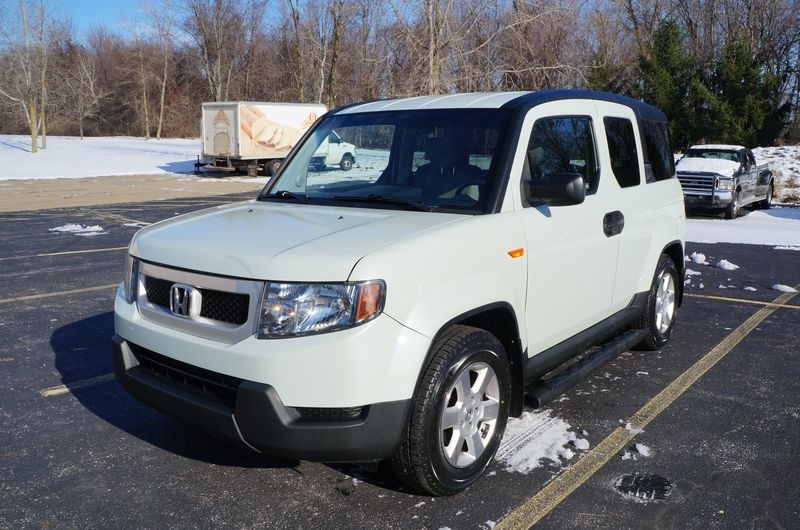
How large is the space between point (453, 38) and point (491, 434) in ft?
57.3

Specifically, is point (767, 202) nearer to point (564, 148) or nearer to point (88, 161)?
point (564, 148)

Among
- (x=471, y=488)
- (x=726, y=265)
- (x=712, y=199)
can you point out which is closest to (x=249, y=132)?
(x=712, y=199)

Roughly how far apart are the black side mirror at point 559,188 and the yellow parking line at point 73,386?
131 inches

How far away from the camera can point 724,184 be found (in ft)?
53.2

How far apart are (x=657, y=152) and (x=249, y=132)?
25280 mm

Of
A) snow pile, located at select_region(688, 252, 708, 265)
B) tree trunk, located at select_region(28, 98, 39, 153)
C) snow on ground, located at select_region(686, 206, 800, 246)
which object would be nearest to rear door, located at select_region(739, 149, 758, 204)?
snow on ground, located at select_region(686, 206, 800, 246)

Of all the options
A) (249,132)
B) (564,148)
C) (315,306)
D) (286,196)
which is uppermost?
(249,132)

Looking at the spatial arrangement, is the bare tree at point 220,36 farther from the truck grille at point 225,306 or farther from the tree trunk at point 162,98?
the truck grille at point 225,306

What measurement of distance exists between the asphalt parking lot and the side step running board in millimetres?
305

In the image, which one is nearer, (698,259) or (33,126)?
(698,259)

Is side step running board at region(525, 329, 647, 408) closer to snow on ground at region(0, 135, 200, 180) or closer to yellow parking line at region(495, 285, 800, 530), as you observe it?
yellow parking line at region(495, 285, 800, 530)

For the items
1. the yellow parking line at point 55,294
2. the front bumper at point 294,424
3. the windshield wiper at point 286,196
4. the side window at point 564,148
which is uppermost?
the side window at point 564,148

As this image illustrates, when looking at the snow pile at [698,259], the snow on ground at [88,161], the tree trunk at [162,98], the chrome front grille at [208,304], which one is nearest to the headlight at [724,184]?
Answer: the snow pile at [698,259]

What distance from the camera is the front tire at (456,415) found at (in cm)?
304
